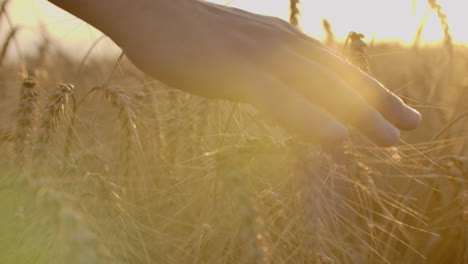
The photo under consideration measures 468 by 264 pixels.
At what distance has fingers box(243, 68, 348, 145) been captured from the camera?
0.95 metres

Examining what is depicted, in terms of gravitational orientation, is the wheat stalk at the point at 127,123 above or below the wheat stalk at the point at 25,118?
below

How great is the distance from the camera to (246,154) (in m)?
1.05

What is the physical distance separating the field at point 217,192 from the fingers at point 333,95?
0.08 metres

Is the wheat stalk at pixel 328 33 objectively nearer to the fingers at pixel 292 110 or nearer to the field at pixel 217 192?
the field at pixel 217 192

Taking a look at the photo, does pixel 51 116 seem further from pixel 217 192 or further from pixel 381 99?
pixel 381 99

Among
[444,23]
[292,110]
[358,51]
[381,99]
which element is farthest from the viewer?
[444,23]

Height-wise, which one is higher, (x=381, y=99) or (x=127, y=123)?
(x=381, y=99)

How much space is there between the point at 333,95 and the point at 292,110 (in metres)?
0.12

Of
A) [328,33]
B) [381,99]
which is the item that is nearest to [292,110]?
[381,99]

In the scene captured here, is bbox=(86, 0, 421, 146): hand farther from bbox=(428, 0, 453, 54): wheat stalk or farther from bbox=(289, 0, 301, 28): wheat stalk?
bbox=(428, 0, 453, 54): wheat stalk

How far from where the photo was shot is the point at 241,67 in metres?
1.09

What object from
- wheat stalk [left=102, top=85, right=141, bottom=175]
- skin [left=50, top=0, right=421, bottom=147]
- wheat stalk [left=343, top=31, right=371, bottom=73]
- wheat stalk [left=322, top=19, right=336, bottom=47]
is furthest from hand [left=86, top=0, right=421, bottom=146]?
wheat stalk [left=322, top=19, right=336, bottom=47]

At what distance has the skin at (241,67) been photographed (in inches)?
41.3

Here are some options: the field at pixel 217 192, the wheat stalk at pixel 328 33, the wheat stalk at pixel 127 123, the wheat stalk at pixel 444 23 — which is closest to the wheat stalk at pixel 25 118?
the field at pixel 217 192
